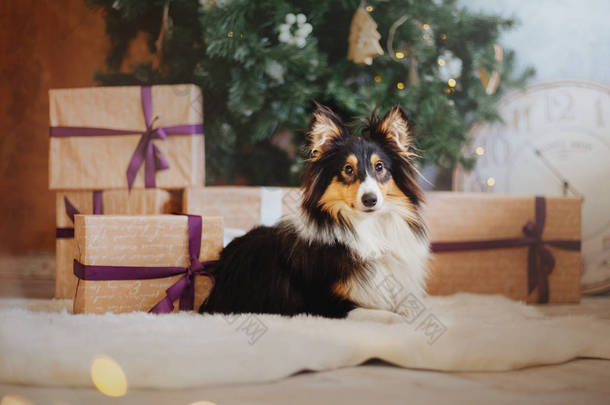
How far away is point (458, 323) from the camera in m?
1.66

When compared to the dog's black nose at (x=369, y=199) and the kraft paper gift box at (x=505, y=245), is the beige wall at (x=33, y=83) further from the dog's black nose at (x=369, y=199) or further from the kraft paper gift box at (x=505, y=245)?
the kraft paper gift box at (x=505, y=245)

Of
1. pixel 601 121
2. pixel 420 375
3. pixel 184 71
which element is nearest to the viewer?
pixel 420 375

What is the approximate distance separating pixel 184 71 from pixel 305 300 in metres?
1.62

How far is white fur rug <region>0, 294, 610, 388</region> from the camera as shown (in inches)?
45.3

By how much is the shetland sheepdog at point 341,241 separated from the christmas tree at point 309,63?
0.74m

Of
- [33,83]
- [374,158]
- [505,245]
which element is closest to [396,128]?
[374,158]

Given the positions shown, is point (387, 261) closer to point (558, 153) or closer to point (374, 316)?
point (374, 316)

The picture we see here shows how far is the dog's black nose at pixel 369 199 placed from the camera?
1.58 metres

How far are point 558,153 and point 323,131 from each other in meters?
2.04

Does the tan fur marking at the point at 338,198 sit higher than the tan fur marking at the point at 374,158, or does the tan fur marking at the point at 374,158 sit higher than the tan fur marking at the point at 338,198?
the tan fur marking at the point at 374,158

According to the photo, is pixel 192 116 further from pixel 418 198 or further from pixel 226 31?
pixel 418 198

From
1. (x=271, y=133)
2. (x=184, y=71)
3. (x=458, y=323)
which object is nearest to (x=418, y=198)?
(x=458, y=323)

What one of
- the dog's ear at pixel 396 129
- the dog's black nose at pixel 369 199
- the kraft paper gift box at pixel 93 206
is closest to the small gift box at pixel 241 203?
the kraft paper gift box at pixel 93 206

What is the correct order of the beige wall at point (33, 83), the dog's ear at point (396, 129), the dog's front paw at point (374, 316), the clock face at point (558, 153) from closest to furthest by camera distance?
the dog's front paw at point (374, 316)
the dog's ear at point (396, 129)
the clock face at point (558, 153)
the beige wall at point (33, 83)
